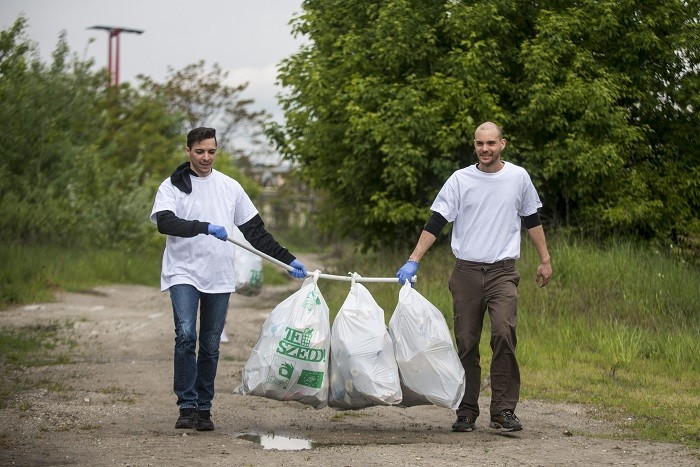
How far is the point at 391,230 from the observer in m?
22.1

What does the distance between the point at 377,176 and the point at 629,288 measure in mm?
A: 7929

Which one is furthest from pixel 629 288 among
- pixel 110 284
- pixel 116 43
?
pixel 116 43

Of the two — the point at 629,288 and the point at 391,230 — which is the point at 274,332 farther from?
the point at 391,230

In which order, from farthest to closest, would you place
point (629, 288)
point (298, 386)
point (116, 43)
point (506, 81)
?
1. point (116, 43)
2. point (506, 81)
3. point (629, 288)
4. point (298, 386)

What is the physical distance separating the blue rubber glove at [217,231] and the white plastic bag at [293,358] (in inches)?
22.8

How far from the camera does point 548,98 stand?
17781 millimetres

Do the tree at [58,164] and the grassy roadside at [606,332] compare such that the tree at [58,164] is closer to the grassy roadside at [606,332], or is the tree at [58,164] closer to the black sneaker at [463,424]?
the grassy roadside at [606,332]

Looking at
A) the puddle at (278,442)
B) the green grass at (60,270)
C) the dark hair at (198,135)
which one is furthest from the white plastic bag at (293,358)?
the green grass at (60,270)

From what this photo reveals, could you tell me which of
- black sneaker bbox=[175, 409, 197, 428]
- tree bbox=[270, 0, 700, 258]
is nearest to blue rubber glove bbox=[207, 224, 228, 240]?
black sneaker bbox=[175, 409, 197, 428]

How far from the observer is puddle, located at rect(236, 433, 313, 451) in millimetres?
7507

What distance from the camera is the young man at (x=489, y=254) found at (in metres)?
7.98

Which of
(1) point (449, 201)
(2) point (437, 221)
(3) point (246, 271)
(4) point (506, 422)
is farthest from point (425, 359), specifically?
(3) point (246, 271)

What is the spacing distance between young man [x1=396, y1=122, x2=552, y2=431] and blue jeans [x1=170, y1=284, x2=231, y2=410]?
121 centimetres

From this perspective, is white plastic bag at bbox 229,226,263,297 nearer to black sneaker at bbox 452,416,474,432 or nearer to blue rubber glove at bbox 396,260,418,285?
blue rubber glove at bbox 396,260,418,285
